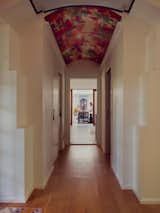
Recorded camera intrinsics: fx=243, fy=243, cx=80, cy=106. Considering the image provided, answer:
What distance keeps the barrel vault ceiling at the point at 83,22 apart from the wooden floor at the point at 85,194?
2355 millimetres

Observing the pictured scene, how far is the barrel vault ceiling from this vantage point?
2990 millimetres

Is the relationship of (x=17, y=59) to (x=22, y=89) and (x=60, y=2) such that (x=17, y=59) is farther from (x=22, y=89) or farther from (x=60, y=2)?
(x=60, y=2)

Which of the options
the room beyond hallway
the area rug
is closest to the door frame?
the room beyond hallway

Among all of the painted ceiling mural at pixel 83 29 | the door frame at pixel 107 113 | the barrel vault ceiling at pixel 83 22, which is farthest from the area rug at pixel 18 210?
the door frame at pixel 107 113

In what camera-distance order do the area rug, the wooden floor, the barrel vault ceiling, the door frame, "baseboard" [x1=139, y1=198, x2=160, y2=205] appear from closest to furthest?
the area rug → the wooden floor → "baseboard" [x1=139, y1=198, x2=160, y2=205] → the barrel vault ceiling → the door frame

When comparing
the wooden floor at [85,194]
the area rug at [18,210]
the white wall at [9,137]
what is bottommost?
the wooden floor at [85,194]

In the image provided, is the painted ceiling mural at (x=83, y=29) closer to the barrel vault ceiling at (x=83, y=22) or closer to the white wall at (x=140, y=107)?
the barrel vault ceiling at (x=83, y=22)

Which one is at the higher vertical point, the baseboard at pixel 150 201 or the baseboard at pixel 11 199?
the baseboard at pixel 11 199

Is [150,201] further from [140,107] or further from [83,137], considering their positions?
[83,137]

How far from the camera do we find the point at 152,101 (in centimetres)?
294

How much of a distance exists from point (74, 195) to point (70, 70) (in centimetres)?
462

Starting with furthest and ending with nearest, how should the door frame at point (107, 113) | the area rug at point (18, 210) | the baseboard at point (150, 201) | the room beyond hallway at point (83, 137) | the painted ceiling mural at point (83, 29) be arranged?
the room beyond hallway at point (83, 137)
the door frame at point (107, 113)
the painted ceiling mural at point (83, 29)
the baseboard at point (150, 201)
the area rug at point (18, 210)

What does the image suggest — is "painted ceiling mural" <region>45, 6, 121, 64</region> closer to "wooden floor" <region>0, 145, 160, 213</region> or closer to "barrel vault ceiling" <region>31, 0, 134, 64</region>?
"barrel vault ceiling" <region>31, 0, 134, 64</region>

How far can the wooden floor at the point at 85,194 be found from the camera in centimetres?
277
